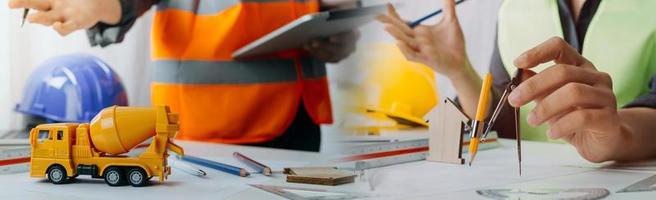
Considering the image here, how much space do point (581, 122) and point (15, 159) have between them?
1.13ft

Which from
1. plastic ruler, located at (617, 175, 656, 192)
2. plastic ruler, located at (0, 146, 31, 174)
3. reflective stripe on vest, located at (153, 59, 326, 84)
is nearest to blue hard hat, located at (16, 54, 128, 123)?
reflective stripe on vest, located at (153, 59, 326, 84)

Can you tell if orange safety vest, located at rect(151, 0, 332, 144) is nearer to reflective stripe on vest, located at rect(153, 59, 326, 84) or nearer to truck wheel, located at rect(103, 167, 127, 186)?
reflective stripe on vest, located at rect(153, 59, 326, 84)

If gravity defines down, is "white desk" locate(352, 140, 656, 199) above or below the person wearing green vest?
below

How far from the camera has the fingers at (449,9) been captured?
47 cm

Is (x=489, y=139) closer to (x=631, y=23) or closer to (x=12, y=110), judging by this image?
(x=631, y=23)

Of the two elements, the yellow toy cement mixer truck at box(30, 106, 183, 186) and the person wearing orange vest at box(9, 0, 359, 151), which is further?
the person wearing orange vest at box(9, 0, 359, 151)

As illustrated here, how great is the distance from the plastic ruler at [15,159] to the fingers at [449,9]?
10.4 inches

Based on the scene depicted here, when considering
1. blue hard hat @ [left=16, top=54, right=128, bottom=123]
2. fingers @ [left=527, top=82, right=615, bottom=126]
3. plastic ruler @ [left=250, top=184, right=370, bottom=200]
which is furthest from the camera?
blue hard hat @ [left=16, top=54, right=128, bottom=123]

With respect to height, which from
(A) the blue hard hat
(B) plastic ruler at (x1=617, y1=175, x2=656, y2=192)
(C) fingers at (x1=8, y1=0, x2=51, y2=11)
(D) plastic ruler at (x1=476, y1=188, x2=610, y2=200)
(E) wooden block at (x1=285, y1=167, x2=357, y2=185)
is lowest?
(D) plastic ruler at (x1=476, y1=188, x2=610, y2=200)

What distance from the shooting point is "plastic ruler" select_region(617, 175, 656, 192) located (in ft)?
1.27

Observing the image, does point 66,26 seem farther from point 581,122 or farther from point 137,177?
point 581,122

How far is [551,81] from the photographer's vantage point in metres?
0.43

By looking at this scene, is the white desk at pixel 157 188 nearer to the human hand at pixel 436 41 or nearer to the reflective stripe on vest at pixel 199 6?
the human hand at pixel 436 41

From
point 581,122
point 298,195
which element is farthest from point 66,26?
point 581,122
